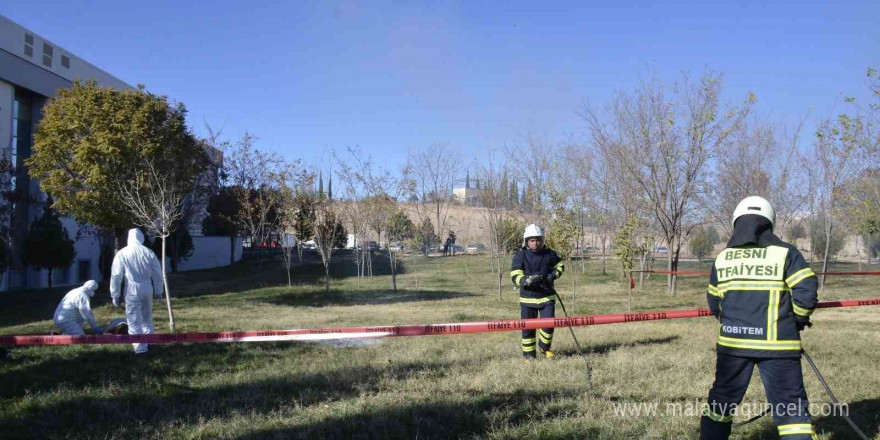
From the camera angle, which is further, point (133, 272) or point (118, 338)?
point (133, 272)

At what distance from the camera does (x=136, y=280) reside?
28.5ft

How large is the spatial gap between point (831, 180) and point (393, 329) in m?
23.5

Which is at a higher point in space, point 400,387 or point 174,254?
point 174,254

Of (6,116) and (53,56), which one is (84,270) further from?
(53,56)

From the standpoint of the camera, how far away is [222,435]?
466 cm

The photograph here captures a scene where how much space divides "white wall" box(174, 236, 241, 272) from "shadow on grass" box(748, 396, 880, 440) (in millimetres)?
44890

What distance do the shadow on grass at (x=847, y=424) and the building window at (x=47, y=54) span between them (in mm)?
32926

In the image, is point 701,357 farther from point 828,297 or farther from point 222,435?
point 828,297

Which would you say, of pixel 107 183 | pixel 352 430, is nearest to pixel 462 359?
pixel 352 430

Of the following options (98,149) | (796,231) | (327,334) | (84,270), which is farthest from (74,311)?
(796,231)

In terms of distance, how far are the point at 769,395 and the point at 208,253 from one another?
48.7 m

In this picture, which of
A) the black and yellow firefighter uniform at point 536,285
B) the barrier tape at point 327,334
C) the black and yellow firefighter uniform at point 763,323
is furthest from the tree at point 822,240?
the black and yellow firefighter uniform at point 763,323

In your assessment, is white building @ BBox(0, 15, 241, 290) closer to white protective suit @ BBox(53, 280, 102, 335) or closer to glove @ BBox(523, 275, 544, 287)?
white protective suit @ BBox(53, 280, 102, 335)

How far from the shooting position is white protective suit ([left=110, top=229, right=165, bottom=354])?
337 inches
